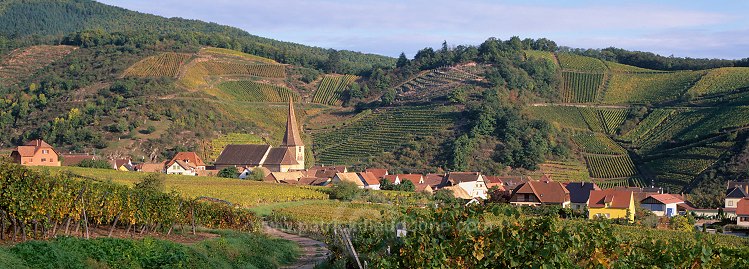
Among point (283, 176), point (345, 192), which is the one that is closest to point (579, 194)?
point (345, 192)

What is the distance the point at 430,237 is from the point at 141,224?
18849 mm

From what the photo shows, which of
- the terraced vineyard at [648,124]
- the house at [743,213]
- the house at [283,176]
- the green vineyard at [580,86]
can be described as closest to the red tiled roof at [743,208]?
the house at [743,213]

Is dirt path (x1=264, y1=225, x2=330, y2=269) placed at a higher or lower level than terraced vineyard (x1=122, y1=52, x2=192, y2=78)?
lower

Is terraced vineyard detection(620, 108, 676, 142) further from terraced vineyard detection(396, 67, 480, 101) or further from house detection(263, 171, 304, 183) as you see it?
house detection(263, 171, 304, 183)

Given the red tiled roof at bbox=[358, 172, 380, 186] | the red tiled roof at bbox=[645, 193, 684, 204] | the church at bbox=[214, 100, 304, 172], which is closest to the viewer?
the red tiled roof at bbox=[645, 193, 684, 204]

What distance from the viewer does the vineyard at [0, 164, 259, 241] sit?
68.0ft

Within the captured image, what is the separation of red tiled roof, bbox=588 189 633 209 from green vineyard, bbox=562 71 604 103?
49711 mm

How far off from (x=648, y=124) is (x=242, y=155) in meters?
44.3

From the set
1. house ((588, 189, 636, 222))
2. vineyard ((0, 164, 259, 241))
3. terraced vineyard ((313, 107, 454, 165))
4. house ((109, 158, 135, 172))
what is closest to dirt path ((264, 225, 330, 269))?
vineyard ((0, 164, 259, 241))

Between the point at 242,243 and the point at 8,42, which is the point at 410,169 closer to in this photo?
the point at 242,243

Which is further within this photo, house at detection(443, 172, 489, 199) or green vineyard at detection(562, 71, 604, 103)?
green vineyard at detection(562, 71, 604, 103)

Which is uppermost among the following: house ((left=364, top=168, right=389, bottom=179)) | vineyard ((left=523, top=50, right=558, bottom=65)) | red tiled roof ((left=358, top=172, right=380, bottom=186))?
vineyard ((left=523, top=50, right=558, bottom=65))

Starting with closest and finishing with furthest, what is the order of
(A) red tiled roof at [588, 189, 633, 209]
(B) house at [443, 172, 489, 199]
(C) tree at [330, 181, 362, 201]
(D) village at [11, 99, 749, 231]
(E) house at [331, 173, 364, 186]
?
(A) red tiled roof at [588, 189, 633, 209] → (D) village at [11, 99, 749, 231] → (C) tree at [330, 181, 362, 201] → (E) house at [331, 173, 364, 186] → (B) house at [443, 172, 489, 199]

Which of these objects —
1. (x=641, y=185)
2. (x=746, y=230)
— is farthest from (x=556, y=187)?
(x=641, y=185)
